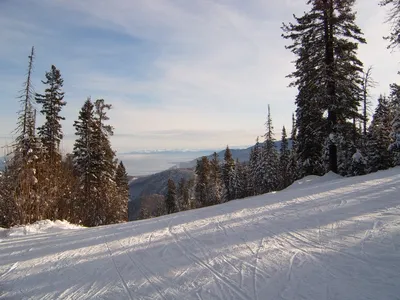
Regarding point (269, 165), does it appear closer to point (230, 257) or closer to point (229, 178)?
point (229, 178)

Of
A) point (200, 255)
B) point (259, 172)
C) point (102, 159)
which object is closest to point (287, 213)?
point (200, 255)

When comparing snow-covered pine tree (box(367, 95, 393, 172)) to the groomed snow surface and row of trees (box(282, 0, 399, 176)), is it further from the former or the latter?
the groomed snow surface

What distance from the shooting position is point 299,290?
432cm

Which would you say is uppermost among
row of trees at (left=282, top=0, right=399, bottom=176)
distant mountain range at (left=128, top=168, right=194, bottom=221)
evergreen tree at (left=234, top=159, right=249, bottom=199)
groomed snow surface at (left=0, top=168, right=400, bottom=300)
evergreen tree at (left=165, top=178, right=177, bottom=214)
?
row of trees at (left=282, top=0, right=399, bottom=176)

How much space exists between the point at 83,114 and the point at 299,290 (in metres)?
26.3

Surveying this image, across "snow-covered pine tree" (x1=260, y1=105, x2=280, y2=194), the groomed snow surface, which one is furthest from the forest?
"snow-covered pine tree" (x1=260, y1=105, x2=280, y2=194)

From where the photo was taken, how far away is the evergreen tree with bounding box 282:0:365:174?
16.8 meters

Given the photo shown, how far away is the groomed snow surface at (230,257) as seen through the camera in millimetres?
4539

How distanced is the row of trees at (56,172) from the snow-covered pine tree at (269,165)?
21474 millimetres

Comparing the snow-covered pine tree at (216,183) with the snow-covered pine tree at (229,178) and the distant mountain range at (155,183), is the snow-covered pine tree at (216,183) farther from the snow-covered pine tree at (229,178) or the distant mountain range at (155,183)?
the distant mountain range at (155,183)

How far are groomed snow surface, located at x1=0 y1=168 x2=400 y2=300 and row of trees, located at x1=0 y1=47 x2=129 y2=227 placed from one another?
419 cm

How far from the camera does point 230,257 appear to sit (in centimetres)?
586

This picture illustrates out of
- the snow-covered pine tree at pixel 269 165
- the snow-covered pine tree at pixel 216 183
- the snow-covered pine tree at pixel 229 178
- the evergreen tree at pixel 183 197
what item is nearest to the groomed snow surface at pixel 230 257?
the snow-covered pine tree at pixel 269 165

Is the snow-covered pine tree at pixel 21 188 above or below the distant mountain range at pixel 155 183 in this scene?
above
